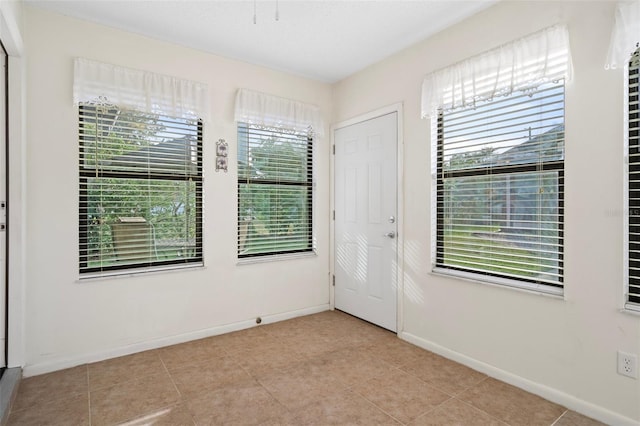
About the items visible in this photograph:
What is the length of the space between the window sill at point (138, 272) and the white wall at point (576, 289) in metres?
2.22

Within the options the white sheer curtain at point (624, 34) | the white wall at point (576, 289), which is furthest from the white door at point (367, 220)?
the white sheer curtain at point (624, 34)

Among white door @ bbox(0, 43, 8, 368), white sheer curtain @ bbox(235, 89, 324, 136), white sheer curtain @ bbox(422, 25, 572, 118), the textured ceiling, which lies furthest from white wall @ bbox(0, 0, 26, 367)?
white sheer curtain @ bbox(422, 25, 572, 118)

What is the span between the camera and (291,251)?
390 cm

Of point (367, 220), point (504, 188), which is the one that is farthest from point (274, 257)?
point (504, 188)

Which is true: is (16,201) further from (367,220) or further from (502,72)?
(502,72)

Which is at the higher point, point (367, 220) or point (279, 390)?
point (367, 220)

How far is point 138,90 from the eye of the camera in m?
2.90

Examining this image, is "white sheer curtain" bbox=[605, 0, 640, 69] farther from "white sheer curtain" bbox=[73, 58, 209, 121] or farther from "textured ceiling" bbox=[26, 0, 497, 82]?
"white sheer curtain" bbox=[73, 58, 209, 121]

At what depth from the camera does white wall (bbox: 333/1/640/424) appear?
196 cm

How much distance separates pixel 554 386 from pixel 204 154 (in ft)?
10.6

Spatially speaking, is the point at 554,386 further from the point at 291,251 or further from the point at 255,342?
the point at 291,251

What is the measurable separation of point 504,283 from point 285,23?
2.59 meters

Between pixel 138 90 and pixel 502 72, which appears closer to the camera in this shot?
pixel 502 72

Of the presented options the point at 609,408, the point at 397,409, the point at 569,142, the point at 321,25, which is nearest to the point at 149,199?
the point at 321,25
